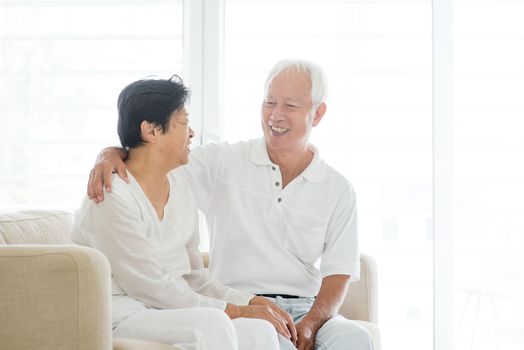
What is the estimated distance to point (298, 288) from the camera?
2.62 meters

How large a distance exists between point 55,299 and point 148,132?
618 millimetres

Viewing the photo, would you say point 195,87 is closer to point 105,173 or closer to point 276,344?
point 105,173

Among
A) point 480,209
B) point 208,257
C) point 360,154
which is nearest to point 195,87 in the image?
point 360,154

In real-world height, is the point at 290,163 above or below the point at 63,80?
below

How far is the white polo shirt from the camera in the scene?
2.62 m

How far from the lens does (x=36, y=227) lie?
2.30 m

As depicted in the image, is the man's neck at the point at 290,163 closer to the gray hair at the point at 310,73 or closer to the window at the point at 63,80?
the gray hair at the point at 310,73

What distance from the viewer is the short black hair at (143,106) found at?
2197 millimetres

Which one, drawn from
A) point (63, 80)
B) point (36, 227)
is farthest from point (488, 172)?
point (36, 227)

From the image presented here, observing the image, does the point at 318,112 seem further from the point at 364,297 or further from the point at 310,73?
the point at 364,297

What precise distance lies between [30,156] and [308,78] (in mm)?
1777

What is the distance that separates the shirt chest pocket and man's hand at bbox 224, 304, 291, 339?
413 millimetres

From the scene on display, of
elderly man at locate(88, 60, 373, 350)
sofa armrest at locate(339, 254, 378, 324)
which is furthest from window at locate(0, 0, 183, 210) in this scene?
sofa armrest at locate(339, 254, 378, 324)

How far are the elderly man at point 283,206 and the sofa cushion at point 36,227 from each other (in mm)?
440
